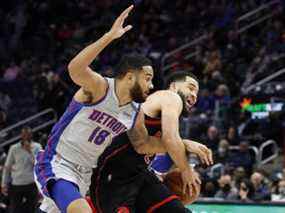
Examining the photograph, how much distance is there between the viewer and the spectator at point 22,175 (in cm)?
1145

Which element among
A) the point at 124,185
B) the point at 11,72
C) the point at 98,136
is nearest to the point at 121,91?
the point at 98,136

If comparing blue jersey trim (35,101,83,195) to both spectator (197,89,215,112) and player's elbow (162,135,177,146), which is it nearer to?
player's elbow (162,135,177,146)

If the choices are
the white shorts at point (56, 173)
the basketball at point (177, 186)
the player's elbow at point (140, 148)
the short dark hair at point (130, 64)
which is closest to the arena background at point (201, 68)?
the basketball at point (177, 186)

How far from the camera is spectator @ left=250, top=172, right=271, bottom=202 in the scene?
10688 mm

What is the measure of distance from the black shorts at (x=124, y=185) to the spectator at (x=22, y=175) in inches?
220

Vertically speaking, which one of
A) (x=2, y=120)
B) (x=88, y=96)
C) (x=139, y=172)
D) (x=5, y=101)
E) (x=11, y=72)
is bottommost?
(x=139, y=172)

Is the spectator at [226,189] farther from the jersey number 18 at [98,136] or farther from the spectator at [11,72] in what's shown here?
the spectator at [11,72]

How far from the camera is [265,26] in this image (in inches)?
671

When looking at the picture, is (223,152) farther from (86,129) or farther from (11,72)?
(86,129)

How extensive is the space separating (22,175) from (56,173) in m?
6.09

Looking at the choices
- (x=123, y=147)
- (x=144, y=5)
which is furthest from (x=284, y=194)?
(x=144, y=5)

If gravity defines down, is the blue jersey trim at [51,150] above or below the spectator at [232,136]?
below

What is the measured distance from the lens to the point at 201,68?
16031mm

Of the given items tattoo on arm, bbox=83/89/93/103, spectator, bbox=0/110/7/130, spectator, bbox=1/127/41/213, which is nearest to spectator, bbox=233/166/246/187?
spectator, bbox=1/127/41/213
